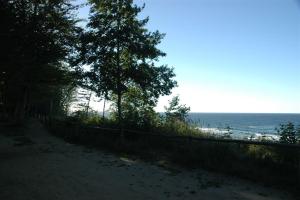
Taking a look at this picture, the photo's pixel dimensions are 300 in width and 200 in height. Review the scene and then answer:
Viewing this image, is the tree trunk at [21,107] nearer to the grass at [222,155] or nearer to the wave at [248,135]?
the grass at [222,155]

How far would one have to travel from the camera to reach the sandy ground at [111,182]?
797 centimetres

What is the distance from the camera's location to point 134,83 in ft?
56.9

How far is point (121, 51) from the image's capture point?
55.4ft

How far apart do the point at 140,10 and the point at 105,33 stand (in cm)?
192

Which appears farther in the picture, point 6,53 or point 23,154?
point 23,154

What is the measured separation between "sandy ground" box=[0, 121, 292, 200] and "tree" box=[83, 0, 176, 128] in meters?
4.80

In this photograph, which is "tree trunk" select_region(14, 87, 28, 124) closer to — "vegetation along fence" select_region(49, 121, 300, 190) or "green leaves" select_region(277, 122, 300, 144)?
"vegetation along fence" select_region(49, 121, 300, 190)

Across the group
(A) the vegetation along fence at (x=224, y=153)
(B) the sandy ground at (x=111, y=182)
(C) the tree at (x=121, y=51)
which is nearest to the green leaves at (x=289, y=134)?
(A) the vegetation along fence at (x=224, y=153)

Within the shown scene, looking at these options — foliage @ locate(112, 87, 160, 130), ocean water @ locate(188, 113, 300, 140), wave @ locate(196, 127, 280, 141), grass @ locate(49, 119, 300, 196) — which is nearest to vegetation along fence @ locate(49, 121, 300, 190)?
grass @ locate(49, 119, 300, 196)

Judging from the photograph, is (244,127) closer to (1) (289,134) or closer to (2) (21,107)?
(2) (21,107)

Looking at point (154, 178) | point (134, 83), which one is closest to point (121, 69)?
point (134, 83)

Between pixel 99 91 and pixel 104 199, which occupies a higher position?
pixel 99 91

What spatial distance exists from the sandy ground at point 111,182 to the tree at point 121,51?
15.7 ft

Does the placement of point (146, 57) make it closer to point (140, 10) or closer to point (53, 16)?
point (140, 10)
